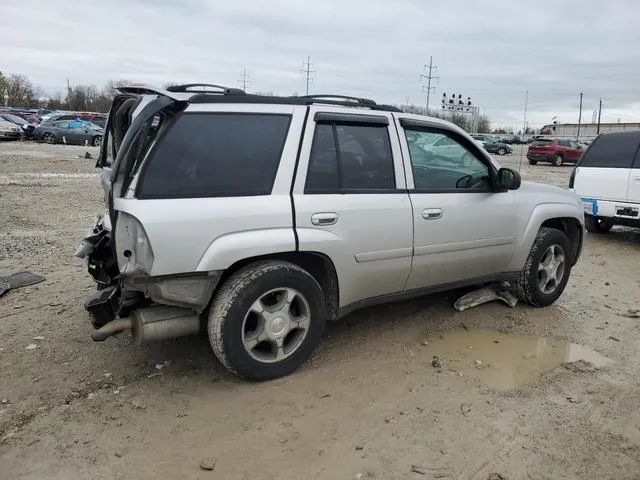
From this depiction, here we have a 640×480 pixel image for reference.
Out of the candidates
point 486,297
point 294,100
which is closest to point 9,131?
point 294,100

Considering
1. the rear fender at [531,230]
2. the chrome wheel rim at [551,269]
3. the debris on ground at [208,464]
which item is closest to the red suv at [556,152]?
the chrome wheel rim at [551,269]

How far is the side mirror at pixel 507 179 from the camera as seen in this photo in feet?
15.4

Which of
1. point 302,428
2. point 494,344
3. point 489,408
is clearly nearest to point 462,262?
point 494,344

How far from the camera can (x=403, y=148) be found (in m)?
4.22

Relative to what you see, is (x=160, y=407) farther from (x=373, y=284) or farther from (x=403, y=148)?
(x=403, y=148)

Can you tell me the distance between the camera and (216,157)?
346 cm

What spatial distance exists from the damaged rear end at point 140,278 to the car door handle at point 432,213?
1725mm

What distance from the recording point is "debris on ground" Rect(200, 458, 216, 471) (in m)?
2.83

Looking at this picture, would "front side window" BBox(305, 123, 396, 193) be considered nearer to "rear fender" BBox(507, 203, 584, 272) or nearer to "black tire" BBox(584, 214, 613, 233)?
"rear fender" BBox(507, 203, 584, 272)

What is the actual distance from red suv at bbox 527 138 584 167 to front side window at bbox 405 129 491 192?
29767mm

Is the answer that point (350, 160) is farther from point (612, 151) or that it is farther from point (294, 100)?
point (612, 151)

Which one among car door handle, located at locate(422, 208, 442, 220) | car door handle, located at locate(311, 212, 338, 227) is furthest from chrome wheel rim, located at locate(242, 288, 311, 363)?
car door handle, located at locate(422, 208, 442, 220)

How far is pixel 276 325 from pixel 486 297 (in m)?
2.55

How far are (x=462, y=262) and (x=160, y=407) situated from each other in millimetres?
2618
